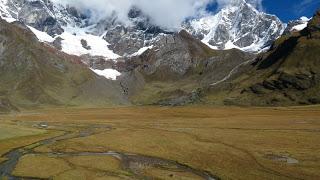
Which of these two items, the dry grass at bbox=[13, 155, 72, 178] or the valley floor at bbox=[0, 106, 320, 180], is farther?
the dry grass at bbox=[13, 155, 72, 178]

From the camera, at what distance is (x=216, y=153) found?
73.2m

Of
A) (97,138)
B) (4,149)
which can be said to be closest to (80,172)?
(4,149)

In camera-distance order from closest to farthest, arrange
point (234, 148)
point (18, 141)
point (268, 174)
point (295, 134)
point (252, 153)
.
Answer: point (268, 174) < point (252, 153) < point (234, 148) < point (18, 141) < point (295, 134)

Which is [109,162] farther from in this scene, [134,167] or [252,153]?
[252,153]

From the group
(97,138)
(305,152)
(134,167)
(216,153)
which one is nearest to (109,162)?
(134,167)

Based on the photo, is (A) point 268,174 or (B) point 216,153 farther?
(B) point 216,153

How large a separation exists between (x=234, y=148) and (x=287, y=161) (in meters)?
14.3

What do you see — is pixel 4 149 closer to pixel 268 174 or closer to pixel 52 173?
pixel 52 173

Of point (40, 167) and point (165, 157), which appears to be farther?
point (165, 157)

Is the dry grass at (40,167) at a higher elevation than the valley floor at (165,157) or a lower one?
lower

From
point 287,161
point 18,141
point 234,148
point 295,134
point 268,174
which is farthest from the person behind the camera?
point 295,134

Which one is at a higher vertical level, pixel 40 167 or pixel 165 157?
pixel 165 157

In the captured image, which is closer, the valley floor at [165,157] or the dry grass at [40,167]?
the valley floor at [165,157]

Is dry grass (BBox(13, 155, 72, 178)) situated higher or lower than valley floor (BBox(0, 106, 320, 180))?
lower
